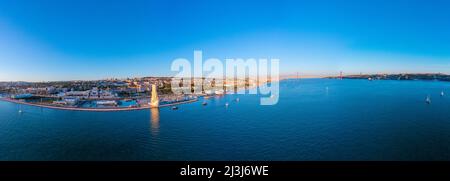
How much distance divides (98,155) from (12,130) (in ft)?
34.5

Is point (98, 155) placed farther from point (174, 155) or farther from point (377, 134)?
point (377, 134)

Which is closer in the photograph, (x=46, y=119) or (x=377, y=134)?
(x=377, y=134)

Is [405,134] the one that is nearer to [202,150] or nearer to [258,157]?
[258,157]

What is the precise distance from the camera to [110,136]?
1229 cm

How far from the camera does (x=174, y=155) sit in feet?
29.9

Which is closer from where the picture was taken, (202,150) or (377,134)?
(202,150)

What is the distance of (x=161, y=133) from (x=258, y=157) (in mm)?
6353

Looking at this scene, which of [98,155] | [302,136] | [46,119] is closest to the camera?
[98,155]

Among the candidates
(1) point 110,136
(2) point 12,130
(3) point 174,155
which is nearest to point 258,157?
(3) point 174,155
